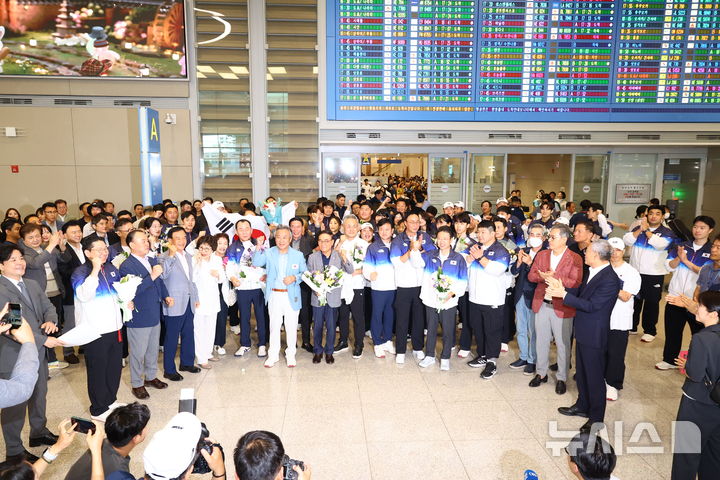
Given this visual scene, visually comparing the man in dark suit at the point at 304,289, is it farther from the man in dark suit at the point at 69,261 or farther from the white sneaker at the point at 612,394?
the white sneaker at the point at 612,394

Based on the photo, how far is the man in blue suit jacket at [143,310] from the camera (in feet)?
15.1

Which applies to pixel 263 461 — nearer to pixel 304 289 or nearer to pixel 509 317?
A: pixel 304 289

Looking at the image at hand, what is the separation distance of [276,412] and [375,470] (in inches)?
51.0

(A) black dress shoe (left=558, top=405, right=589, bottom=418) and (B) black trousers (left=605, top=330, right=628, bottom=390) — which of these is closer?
(A) black dress shoe (left=558, top=405, right=589, bottom=418)

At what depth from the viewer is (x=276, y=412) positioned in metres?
4.53

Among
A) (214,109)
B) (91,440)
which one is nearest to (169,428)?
(91,440)

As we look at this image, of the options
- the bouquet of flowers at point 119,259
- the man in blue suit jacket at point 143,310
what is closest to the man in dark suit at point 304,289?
the man in blue suit jacket at point 143,310

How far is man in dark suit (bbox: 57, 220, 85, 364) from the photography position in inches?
206

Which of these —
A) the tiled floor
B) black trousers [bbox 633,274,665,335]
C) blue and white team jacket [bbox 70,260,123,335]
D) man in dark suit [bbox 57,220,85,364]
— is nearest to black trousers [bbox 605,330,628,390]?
the tiled floor

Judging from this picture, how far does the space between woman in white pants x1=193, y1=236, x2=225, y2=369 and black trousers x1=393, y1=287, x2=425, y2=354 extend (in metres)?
2.16

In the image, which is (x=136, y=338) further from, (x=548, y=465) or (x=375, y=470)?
(x=548, y=465)

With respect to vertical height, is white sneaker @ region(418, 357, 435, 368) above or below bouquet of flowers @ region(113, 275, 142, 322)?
below

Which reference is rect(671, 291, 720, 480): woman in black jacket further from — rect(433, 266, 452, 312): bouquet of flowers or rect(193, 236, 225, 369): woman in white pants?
rect(193, 236, 225, 369): woman in white pants

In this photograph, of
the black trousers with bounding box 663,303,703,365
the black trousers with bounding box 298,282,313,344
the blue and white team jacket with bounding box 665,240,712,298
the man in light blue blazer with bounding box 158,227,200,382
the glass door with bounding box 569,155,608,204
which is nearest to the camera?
the man in light blue blazer with bounding box 158,227,200,382
